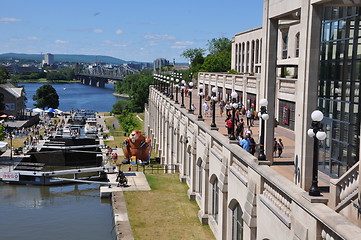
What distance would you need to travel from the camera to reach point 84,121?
9706 cm

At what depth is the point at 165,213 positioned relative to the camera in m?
A: 28.2

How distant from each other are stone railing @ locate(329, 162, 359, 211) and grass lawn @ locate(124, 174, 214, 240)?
11.6 meters

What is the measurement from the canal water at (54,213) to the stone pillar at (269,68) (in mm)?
13926

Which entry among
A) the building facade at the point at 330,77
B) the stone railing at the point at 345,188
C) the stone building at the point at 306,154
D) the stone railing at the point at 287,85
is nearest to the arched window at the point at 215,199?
the stone building at the point at 306,154

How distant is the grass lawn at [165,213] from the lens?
2469 centimetres

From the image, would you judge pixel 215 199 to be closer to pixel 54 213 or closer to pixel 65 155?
pixel 54 213

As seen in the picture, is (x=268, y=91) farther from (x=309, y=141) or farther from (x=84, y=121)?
(x=84, y=121)

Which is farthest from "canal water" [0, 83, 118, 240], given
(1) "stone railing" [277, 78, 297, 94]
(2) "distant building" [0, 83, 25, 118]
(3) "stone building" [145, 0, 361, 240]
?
(2) "distant building" [0, 83, 25, 118]

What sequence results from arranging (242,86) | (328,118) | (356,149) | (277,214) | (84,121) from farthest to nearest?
1. (84,121)
2. (242,86)
3. (328,118)
4. (356,149)
5. (277,214)

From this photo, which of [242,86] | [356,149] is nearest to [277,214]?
[356,149]

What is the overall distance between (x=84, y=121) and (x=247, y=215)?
83.9m

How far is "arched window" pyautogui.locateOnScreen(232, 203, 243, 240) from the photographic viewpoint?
18.9 meters

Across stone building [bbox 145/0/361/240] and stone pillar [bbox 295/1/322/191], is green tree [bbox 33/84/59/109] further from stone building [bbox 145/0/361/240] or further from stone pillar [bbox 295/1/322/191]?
stone pillar [bbox 295/1/322/191]

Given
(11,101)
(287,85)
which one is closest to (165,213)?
(287,85)
